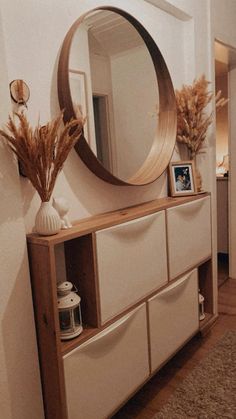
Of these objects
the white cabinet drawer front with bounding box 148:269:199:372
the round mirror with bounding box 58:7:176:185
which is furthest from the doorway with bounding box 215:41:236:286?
the white cabinet drawer front with bounding box 148:269:199:372

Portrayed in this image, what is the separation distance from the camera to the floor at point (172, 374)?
167 centimetres

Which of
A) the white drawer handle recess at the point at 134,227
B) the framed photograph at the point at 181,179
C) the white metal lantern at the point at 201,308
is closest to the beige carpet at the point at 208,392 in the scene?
the white metal lantern at the point at 201,308

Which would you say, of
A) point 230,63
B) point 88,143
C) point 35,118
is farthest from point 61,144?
point 230,63

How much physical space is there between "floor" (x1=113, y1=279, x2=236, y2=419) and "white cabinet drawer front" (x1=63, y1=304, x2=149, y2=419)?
0.51 ft

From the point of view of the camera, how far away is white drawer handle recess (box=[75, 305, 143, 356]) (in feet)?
4.39

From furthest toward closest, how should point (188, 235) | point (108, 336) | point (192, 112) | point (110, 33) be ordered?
point (192, 112), point (188, 235), point (110, 33), point (108, 336)

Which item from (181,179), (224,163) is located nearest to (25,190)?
(181,179)

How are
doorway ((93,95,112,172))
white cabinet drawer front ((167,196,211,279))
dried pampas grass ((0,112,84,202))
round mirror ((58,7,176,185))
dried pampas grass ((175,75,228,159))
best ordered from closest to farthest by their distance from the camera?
1. dried pampas grass ((0,112,84,202))
2. round mirror ((58,7,176,185))
3. doorway ((93,95,112,172))
4. white cabinet drawer front ((167,196,211,279))
5. dried pampas grass ((175,75,228,159))

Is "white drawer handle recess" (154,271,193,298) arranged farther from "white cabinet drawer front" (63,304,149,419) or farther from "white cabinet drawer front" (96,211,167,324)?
"white cabinet drawer front" (63,304,149,419)

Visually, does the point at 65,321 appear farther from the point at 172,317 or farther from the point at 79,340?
the point at 172,317

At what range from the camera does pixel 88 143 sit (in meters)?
1.52

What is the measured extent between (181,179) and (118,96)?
674 millimetres

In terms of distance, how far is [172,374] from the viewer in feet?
6.31

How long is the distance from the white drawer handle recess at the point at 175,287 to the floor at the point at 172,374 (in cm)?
49
